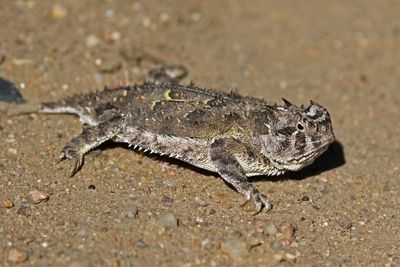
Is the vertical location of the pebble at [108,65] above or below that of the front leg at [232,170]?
below

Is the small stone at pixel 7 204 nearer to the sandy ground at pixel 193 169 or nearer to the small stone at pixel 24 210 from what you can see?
the sandy ground at pixel 193 169

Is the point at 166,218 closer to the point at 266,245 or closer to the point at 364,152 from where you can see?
the point at 266,245

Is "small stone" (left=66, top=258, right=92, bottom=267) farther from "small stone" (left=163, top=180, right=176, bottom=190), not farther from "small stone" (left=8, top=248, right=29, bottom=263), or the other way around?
"small stone" (left=163, top=180, right=176, bottom=190)

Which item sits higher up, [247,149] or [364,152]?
[247,149]

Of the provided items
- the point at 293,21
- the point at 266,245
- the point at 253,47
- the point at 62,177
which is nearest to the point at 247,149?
the point at 266,245

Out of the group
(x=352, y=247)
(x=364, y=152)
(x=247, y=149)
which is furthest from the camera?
(x=364, y=152)

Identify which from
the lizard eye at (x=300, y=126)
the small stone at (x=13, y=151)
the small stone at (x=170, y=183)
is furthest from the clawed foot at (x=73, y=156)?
the lizard eye at (x=300, y=126)
